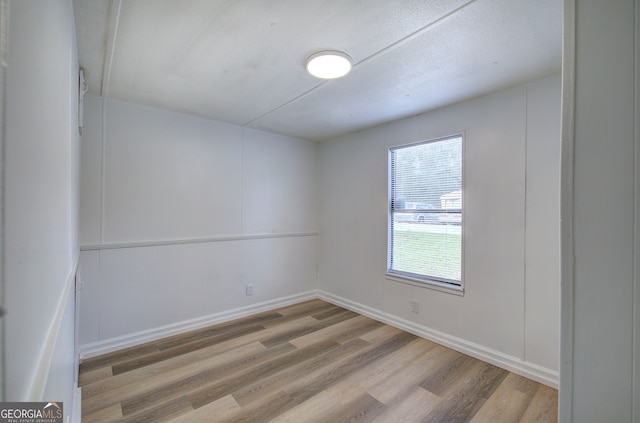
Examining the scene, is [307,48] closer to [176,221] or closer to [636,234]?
[636,234]

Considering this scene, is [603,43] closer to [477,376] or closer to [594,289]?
[594,289]

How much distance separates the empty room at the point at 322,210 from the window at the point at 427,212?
0.07ft

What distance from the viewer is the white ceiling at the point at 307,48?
4.62 feet

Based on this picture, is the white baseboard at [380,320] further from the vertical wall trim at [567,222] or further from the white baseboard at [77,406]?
the vertical wall trim at [567,222]

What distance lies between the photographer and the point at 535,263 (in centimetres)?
220

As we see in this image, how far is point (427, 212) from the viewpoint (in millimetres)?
2895

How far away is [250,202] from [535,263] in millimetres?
2958

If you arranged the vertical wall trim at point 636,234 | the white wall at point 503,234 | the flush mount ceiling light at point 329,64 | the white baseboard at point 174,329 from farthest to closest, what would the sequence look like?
1. the white baseboard at point 174,329
2. the white wall at point 503,234
3. the flush mount ceiling light at point 329,64
4. the vertical wall trim at point 636,234

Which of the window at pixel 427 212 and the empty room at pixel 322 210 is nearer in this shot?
the empty room at pixel 322 210

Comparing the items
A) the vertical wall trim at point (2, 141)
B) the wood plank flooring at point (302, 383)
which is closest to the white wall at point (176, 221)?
the wood plank flooring at point (302, 383)

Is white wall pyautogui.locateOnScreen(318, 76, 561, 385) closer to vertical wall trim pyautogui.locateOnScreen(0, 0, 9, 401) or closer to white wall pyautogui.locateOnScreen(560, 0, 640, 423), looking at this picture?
white wall pyautogui.locateOnScreen(560, 0, 640, 423)

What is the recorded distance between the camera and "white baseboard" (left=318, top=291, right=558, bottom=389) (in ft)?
7.02

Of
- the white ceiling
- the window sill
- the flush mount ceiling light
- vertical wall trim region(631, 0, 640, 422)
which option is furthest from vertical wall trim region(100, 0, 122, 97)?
the window sill

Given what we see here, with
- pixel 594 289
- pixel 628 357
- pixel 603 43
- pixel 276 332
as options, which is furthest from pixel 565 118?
pixel 276 332
